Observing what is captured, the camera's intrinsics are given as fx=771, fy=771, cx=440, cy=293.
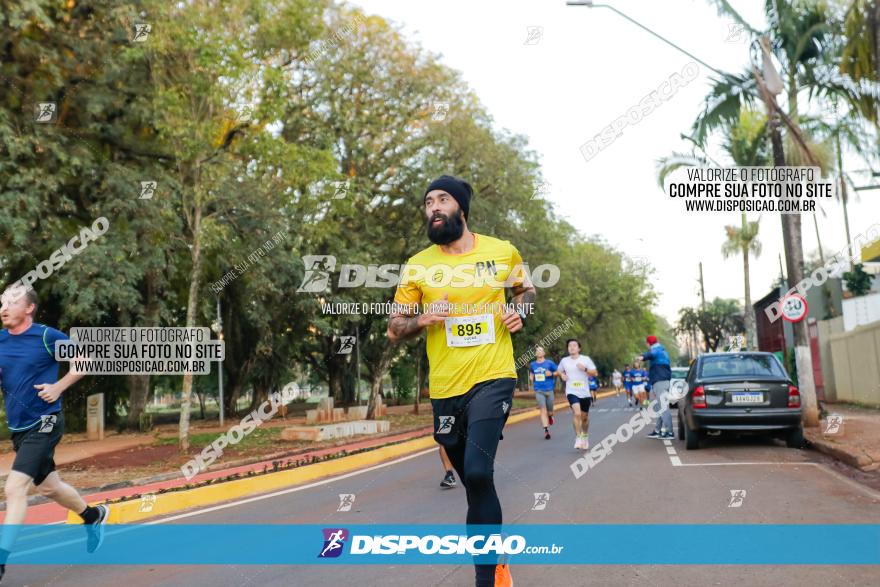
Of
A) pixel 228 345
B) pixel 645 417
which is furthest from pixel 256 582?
pixel 228 345

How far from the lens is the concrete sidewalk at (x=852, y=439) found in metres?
9.58

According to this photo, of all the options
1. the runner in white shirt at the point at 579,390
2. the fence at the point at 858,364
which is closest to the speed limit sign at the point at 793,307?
the runner in white shirt at the point at 579,390

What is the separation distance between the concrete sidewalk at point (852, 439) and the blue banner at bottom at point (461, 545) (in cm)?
402

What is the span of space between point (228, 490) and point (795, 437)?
867 centimetres

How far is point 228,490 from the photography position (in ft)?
32.3

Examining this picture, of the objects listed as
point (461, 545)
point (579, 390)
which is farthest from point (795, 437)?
point (461, 545)

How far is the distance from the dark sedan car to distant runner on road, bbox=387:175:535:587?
8.85 meters

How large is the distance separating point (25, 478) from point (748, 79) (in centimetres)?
1391

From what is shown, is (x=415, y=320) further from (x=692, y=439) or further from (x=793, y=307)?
(x=793, y=307)

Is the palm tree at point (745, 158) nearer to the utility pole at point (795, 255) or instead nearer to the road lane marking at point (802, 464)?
the utility pole at point (795, 255)

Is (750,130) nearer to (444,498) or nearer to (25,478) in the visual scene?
(444,498)

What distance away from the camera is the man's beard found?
13.6 feet

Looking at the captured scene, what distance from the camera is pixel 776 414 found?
467 inches

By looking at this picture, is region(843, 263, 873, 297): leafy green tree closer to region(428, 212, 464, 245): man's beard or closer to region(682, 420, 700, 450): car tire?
region(682, 420, 700, 450): car tire
